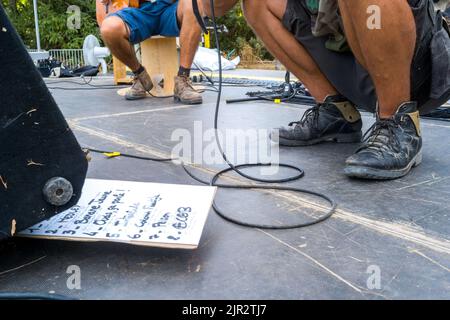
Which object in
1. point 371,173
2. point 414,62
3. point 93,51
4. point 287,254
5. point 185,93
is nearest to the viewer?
point 287,254

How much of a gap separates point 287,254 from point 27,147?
38 centimetres

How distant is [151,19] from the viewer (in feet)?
8.07

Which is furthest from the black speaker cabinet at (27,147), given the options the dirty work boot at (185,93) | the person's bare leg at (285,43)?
the dirty work boot at (185,93)

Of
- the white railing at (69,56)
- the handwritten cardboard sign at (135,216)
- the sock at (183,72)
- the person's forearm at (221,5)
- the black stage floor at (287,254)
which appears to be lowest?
the black stage floor at (287,254)

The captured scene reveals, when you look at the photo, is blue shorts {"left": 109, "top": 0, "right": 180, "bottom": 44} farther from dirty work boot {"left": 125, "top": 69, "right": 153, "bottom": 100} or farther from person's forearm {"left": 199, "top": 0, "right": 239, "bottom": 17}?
person's forearm {"left": 199, "top": 0, "right": 239, "bottom": 17}

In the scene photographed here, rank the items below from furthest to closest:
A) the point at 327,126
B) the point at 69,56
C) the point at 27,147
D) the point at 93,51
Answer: the point at 69,56 < the point at 93,51 < the point at 327,126 < the point at 27,147

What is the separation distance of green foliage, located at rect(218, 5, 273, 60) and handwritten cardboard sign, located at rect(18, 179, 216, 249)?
8.71 metres

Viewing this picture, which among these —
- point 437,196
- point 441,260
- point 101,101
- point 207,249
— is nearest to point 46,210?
point 207,249

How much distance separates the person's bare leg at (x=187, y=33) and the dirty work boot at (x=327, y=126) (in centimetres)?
123

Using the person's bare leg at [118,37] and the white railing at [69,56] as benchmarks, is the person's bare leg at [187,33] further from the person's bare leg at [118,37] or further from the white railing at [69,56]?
the white railing at [69,56]

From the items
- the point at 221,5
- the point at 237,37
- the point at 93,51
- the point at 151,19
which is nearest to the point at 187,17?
the point at 151,19

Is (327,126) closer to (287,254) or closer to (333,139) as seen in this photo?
(333,139)

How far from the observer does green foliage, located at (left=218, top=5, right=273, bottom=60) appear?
9258 millimetres

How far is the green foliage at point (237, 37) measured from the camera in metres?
9.26
